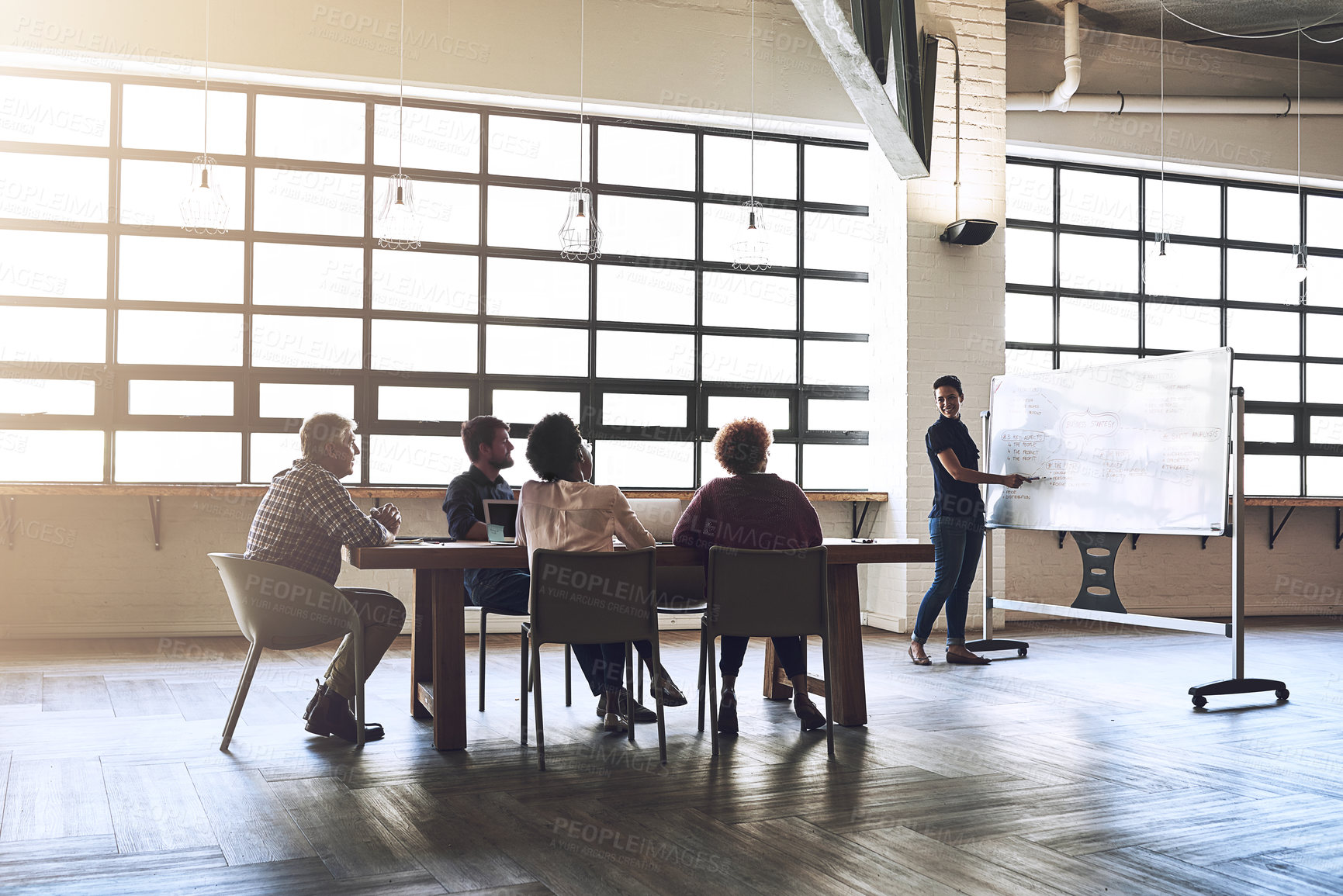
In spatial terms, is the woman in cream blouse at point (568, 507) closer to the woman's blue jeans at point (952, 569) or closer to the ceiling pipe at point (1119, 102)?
the woman's blue jeans at point (952, 569)

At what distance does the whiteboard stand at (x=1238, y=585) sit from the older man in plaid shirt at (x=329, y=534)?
127 inches

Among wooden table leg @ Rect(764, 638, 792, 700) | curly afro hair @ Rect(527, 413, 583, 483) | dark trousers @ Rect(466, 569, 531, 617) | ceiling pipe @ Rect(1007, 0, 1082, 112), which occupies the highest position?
ceiling pipe @ Rect(1007, 0, 1082, 112)

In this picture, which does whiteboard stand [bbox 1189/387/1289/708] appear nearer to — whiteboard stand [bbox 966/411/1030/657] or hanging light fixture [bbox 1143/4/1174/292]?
whiteboard stand [bbox 966/411/1030/657]

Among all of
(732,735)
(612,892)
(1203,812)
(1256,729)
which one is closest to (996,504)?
(1256,729)

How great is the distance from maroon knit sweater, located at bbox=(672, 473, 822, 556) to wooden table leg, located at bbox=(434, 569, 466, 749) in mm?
788

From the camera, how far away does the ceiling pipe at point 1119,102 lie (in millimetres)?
7207

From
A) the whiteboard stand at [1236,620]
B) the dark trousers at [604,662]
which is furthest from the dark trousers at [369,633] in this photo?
the whiteboard stand at [1236,620]

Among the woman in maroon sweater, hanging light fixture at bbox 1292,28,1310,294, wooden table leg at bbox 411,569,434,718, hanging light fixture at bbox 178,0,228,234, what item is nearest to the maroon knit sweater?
the woman in maroon sweater

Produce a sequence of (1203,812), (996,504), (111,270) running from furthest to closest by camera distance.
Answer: (111,270)
(996,504)
(1203,812)

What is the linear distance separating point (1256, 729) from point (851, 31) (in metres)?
2.89

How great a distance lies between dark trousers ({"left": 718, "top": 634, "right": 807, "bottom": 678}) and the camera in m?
3.81

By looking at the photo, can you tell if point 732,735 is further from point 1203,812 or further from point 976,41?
point 976,41

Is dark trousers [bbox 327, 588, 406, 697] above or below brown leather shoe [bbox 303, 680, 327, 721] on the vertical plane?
above

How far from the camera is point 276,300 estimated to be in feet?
20.8
